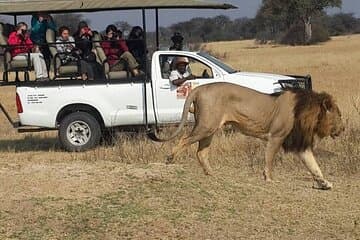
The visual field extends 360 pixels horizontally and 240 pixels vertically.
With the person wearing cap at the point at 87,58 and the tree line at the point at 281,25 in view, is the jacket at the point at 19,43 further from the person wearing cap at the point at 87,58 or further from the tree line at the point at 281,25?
the tree line at the point at 281,25

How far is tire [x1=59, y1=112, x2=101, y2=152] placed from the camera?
524 inches

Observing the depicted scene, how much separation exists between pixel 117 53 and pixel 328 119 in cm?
550

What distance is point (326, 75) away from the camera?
104ft

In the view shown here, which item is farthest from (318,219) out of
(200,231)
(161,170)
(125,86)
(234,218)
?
(125,86)

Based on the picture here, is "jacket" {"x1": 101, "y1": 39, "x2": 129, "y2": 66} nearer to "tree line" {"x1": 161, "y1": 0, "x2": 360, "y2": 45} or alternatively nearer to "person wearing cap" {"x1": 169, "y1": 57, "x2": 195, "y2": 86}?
"person wearing cap" {"x1": 169, "y1": 57, "x2": 195, "y2": 86}

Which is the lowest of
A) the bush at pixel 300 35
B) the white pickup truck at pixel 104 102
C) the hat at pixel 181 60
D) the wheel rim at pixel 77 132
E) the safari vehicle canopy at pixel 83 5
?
the bush at pixel 300 35

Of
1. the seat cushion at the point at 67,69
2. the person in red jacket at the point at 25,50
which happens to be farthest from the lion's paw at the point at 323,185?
the person in red jacket at the point at 25,50

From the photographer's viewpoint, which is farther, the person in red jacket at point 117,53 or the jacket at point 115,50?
the jacket at point 115,50

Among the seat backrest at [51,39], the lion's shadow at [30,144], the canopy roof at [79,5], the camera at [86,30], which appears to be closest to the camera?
the canopy roof at [79,5]

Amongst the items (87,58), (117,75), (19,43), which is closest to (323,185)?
(117,75)

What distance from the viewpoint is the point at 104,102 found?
523 inches

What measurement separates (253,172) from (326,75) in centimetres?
2268

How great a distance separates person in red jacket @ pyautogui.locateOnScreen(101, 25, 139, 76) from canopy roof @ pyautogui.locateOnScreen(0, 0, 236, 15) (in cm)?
71

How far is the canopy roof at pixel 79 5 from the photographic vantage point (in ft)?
42.5
